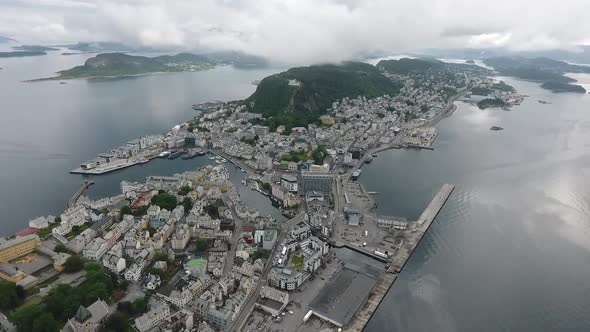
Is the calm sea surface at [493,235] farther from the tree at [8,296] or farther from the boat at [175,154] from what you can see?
the boat at [175,154]

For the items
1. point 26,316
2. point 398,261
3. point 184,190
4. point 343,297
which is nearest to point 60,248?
point 26,316

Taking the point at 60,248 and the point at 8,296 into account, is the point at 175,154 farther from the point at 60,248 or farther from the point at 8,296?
the point at 8,296

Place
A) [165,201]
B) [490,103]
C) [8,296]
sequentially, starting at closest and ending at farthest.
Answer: [8,296] < [165,201] < [490,103]

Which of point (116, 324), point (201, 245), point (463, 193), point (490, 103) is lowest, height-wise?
point (463, 193)

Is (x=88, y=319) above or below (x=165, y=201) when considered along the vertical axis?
below

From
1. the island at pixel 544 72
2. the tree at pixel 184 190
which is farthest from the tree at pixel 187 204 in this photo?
the island at pixel 544 72

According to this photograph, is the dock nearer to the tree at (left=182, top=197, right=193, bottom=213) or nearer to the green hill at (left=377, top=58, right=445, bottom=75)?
the tree at (left=182, top=197, right=193, bottom=213)
